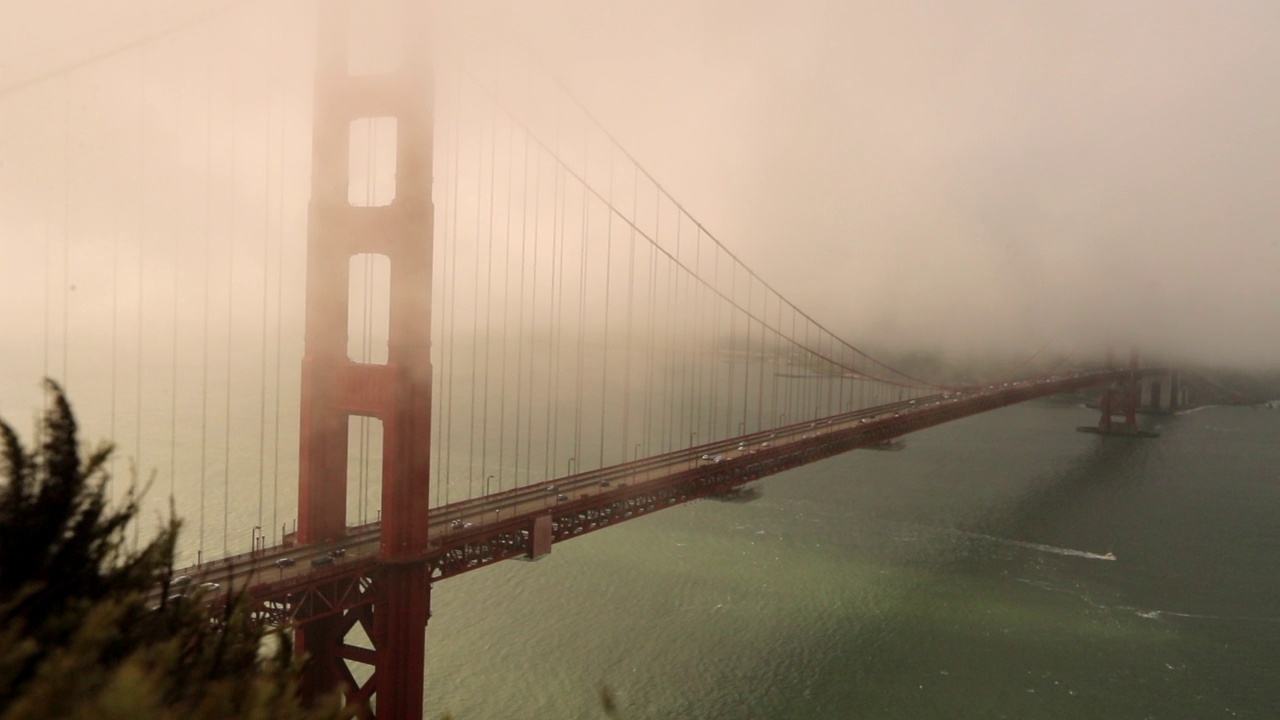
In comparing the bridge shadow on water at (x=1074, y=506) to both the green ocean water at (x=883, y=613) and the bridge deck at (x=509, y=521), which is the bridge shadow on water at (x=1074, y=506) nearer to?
the green ocean water at (x=883, y=613)

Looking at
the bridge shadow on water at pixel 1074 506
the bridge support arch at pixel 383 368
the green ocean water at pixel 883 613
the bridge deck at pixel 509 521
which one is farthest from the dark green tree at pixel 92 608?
the bridge shadow on water at pixel 1074 506

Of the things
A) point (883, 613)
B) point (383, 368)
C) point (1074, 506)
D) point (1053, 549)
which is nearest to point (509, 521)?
point (383, 368)

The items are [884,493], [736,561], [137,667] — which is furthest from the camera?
[884,493]

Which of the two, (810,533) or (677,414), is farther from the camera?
(677,414)

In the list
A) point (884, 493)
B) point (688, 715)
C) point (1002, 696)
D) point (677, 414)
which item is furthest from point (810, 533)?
point (677, 414)

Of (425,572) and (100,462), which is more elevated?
(100,462)

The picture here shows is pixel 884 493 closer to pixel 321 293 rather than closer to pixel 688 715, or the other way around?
pixel 688 715
